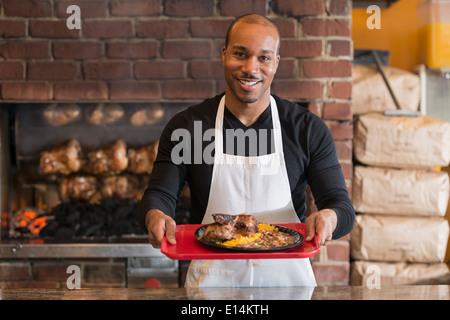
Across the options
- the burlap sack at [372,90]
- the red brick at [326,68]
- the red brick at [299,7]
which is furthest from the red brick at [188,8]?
the burlap sack at [372,90]

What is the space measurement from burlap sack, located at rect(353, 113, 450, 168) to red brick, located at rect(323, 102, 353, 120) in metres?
0.19

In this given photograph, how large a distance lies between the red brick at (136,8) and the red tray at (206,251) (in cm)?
142

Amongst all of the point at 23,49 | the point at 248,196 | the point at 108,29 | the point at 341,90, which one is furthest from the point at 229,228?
the point at 23,49

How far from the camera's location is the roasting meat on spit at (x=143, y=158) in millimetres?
2857

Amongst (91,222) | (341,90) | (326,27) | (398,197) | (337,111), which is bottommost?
(91,222)

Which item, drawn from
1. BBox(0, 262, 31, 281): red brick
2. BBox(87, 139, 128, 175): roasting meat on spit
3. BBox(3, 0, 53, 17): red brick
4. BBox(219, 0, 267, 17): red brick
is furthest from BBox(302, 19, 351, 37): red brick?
BBox(0, 262, 31, 281): red brick

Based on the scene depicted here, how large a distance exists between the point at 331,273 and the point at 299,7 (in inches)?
60.0

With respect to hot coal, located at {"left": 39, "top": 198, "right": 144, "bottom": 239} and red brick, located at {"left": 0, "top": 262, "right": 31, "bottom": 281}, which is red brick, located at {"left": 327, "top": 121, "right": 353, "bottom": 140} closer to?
hot coal, located at {"left": 39, "top": 198, "right": 144, "bottom": 239}

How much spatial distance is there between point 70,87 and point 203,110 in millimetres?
1014

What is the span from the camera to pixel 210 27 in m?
2.64

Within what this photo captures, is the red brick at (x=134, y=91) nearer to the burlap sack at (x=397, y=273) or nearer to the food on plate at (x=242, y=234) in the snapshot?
the food on plate at (x=242, y=234)

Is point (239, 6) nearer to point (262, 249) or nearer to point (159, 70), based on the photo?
point (159, 70)
